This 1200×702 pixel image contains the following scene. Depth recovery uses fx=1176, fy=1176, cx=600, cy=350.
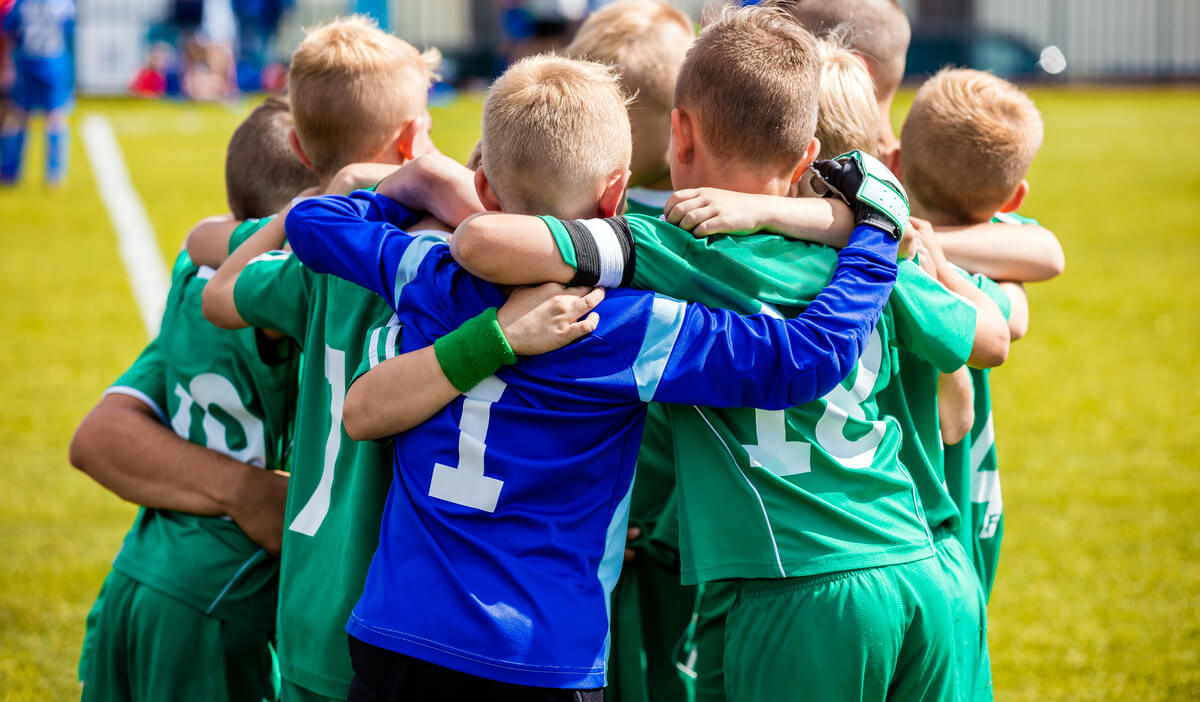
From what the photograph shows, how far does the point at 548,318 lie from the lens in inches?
67.7

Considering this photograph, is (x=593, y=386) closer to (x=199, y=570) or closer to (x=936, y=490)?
(x=936, y=490)

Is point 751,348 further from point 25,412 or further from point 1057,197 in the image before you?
point 1057,197

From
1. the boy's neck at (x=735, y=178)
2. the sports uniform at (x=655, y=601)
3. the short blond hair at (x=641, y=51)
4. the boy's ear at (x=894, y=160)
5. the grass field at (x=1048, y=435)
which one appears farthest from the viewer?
the grass field at (x=1048, y=435)

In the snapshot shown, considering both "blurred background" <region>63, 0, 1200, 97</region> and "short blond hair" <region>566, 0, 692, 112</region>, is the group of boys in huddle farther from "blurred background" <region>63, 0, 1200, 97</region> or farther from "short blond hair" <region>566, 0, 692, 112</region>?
"blurred background" <region>63, 0, 1200, 97</region>

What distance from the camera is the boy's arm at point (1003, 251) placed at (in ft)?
7.36

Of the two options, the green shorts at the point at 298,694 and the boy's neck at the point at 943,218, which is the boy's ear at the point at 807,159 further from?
the green shorts at the point at 298,694

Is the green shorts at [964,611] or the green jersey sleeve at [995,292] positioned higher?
the green jersey sleeve at [995,292]

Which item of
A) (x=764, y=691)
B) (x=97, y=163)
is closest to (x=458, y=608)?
(x=764, y=691)

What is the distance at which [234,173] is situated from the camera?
2480mm

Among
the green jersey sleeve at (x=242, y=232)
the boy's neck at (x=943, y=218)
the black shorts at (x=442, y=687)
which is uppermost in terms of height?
the boy's neck at (x=943, y=218)

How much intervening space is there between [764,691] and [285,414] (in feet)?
3.81

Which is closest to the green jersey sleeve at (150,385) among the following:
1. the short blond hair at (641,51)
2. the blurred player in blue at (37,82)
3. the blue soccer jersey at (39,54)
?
the short blond hair at (641,51)

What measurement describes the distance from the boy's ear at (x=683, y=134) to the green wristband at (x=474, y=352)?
0.44 metres

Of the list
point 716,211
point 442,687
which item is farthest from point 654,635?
point 716,211
